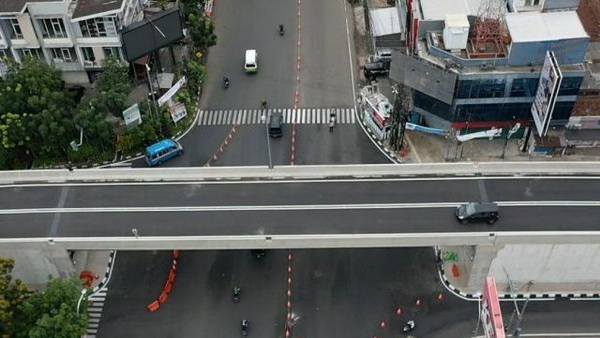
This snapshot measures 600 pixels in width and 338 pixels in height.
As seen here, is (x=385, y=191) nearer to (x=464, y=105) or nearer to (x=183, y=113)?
(x=464, y=105)

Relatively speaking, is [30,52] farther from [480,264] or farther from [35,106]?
[480,264]

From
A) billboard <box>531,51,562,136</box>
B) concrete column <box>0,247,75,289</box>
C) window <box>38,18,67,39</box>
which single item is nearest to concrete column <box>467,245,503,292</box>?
billboard <box>531,51,562,136</box>

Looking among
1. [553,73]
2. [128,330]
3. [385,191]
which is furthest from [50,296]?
[553,73]

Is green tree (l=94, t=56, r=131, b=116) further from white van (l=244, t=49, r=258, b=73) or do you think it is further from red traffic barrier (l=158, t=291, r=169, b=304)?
red traffic barrier (l=158, t=291, r=169, b=304)

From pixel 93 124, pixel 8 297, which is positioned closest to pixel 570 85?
pixel 93 124

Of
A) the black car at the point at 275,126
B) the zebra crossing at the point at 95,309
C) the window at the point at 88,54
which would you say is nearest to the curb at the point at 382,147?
the black car at the point at 275,126

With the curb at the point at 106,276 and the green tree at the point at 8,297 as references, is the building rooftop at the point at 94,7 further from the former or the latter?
the green tree at the point at 8,297
